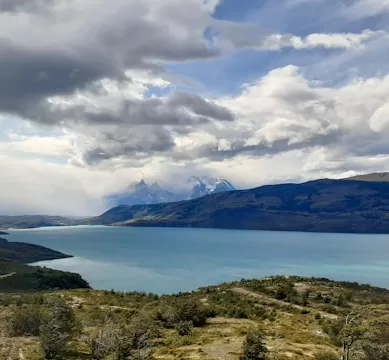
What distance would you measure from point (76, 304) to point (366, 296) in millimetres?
44652

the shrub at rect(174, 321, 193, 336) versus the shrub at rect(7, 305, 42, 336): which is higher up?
the shrub at rect(7, 305, 42, 336)

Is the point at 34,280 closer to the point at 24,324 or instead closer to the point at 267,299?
the point at 267,299

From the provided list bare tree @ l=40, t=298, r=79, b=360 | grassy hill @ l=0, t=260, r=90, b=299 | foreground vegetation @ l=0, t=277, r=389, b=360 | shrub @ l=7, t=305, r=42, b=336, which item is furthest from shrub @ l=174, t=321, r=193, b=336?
grassy hill @ l=0, t=260, r=90, b=299

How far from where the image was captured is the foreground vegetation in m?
29.1

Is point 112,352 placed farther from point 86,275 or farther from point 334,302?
point 86,275

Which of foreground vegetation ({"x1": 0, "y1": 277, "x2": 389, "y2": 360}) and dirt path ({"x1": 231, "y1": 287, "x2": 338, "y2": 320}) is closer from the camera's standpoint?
foreground vegetation ({"x1": 0, "y1": 277, "x2": 389, "y2": 360})

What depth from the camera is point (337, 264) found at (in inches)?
7771

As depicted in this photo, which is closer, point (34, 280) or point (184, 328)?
point (184, 328)

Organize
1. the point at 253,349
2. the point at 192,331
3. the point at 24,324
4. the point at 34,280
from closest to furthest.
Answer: the point at 253,349, the point at 24,324, the point at 192,331, the point at 34,280

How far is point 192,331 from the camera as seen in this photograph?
39125 mm

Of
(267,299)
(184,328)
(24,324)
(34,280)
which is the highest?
(24,324)

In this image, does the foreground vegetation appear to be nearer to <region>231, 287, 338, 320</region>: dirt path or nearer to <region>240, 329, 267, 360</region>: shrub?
<region>240, 329, 267, 360</region>: shrub

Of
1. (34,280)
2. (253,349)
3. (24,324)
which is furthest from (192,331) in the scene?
(34,280)

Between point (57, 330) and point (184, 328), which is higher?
point (57, 330)
